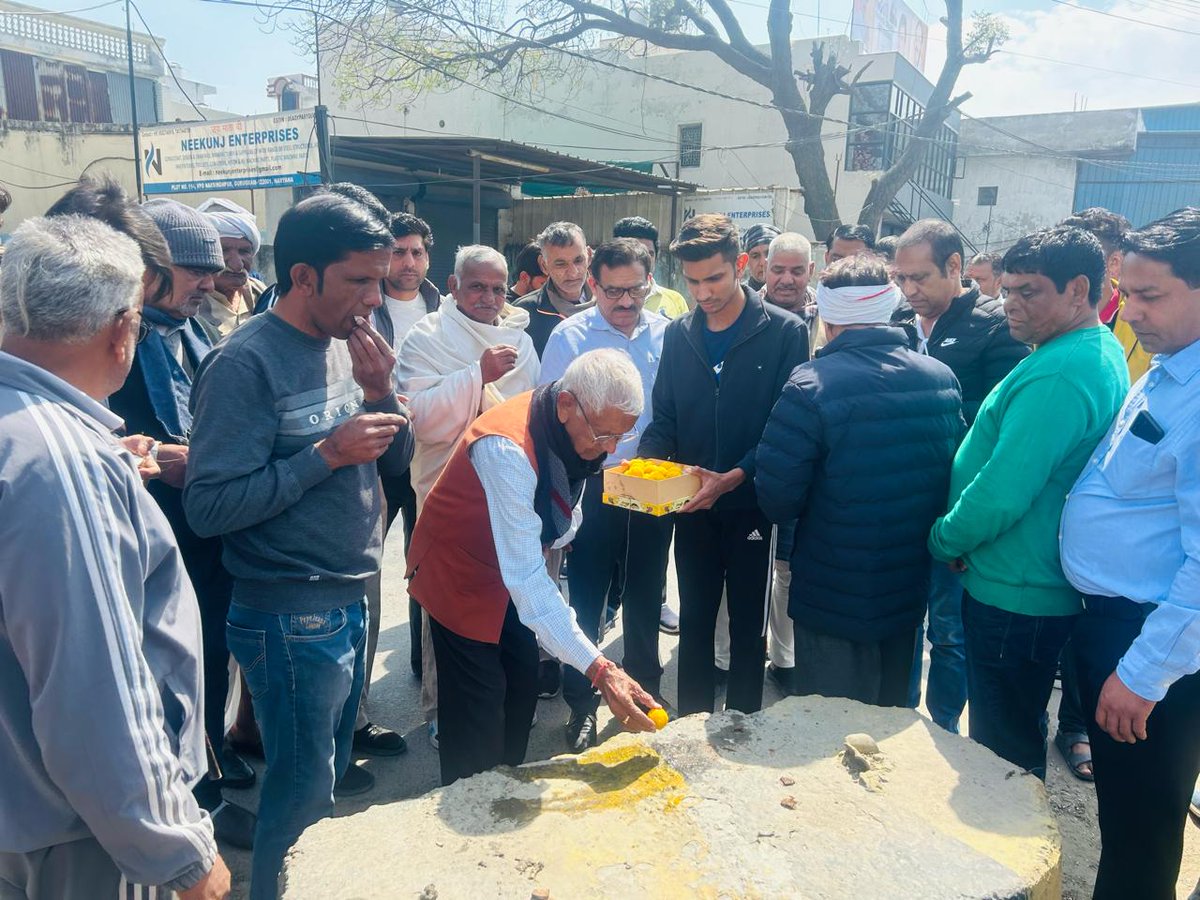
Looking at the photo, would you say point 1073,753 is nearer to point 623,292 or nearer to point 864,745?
point 864,745

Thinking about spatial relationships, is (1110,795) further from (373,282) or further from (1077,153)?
(1077,153)

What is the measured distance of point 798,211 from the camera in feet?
55.2

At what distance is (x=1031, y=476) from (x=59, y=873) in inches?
95.5

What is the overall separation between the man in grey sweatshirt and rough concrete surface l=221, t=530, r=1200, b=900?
0.31 m

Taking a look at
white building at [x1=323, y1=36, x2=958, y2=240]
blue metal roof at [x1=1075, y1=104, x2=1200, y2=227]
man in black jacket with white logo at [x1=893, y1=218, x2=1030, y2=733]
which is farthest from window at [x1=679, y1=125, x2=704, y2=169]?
man in black jacket with white logo at [x1=893, y1=218, x2=1030, y2=733]

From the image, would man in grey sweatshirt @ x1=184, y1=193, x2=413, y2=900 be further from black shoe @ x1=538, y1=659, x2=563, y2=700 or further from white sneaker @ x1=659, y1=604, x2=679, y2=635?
white sneaker @ x1=659, y1=604, x2=679, y2=635

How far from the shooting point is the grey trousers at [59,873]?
134 centimetres

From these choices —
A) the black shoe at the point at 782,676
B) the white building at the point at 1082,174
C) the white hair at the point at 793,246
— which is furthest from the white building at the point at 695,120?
the black shoe at the point at 782,676

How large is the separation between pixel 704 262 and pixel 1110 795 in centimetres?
225

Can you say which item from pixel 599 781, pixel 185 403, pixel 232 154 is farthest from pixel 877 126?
pixel 599 781

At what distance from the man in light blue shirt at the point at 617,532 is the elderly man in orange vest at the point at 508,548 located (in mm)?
1040

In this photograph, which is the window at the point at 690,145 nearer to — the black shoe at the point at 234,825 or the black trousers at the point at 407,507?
the black trousers at the point at 407,507

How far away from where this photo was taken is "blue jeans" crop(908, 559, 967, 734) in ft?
11.4

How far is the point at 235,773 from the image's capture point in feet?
10.1
